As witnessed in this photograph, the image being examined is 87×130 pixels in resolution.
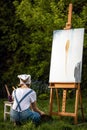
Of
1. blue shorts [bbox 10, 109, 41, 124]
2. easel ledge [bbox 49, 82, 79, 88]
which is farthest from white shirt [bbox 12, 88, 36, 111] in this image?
easel ledge [bbox 49, 82, 79, 88]

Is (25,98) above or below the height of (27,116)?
above

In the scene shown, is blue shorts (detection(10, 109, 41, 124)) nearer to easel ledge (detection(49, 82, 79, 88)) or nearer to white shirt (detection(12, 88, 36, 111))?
white shirt (detection(12, 88, 36, 111))

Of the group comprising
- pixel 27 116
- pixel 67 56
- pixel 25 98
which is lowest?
pixel 27 116

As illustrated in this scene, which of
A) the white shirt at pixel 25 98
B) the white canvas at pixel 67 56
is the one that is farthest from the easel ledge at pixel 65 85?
the white shirt at pixel 25 98

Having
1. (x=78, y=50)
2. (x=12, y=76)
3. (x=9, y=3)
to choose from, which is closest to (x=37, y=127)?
(x=78, y=50)

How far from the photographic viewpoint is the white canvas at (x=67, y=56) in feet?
36.3

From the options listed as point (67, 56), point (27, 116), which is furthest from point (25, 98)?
point (67, 56)

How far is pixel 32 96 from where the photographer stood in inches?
401

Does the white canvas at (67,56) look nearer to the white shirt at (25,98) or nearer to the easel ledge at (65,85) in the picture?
the easel ledge at (65,85)

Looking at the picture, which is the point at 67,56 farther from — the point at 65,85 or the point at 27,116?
the point at 27,116

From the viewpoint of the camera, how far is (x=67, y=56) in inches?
448

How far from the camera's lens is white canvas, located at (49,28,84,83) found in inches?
436

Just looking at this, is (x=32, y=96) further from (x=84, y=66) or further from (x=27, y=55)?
(x=27, y=55)

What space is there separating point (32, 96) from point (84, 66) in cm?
747
